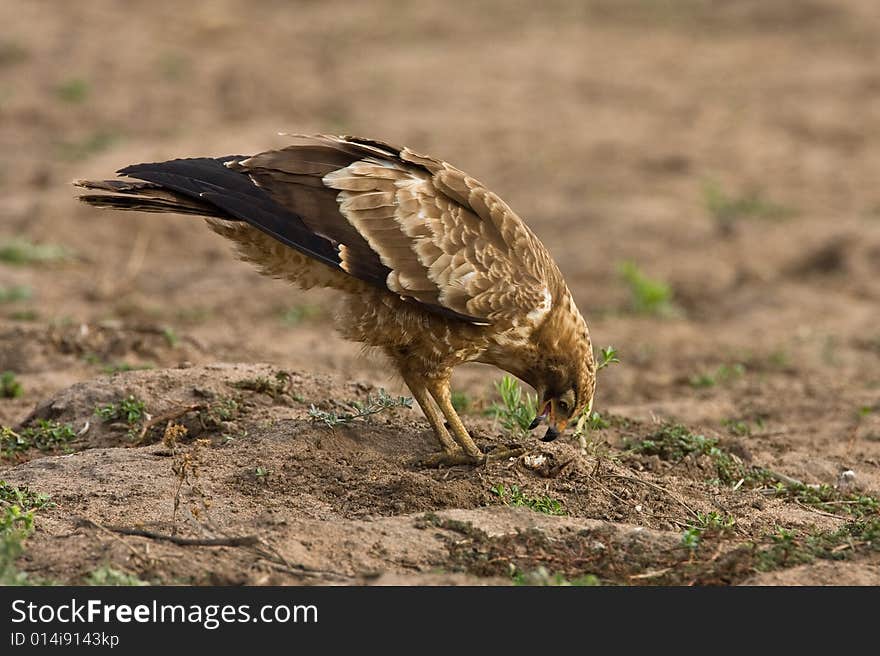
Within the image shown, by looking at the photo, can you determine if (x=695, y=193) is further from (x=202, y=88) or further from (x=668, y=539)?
(x=668, y=539)

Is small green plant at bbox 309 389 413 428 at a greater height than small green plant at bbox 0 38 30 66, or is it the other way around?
small green plant at bbox 309 389 413 428

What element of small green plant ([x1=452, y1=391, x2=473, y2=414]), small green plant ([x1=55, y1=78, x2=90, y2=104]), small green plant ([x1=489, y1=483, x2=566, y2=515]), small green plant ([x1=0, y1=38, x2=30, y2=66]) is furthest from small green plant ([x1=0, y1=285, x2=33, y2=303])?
small green plant ([x1=0, y1=38, x2=30, y2=66])

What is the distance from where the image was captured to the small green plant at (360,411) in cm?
612

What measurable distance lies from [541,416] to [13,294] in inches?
210

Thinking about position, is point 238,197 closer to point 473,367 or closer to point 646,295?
point 473,367

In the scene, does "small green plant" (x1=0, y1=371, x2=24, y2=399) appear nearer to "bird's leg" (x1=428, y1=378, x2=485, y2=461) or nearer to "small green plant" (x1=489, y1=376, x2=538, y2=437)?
"bird's leg" (x1=428, y1=378, x2=485, y2=461)

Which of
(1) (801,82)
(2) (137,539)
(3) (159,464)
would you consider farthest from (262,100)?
(2) (137,539)

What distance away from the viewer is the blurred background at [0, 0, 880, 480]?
8.99 meters

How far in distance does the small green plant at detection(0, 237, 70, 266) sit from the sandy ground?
6 centimetres

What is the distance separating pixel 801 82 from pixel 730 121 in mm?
1791

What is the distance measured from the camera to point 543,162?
1416 centimetres

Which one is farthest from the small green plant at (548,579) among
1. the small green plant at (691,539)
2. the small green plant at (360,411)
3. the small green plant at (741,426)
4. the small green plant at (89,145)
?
the small green plant at (89,145)

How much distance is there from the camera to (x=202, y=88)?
16297mm

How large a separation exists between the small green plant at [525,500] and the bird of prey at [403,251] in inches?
11.2
